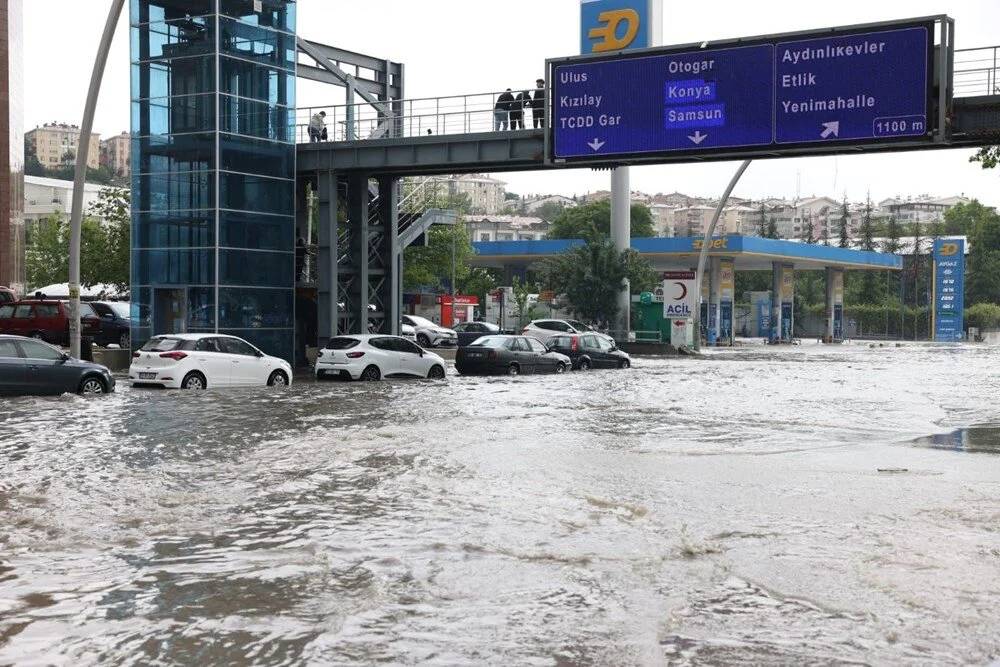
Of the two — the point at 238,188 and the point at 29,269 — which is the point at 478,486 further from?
the point at 29,269

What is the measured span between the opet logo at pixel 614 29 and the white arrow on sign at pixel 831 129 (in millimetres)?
30818

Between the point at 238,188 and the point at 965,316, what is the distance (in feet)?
260

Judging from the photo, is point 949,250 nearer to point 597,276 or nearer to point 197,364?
point 597,276

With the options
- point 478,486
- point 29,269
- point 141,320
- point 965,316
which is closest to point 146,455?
point 478,486

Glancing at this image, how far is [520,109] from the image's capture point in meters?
31.1

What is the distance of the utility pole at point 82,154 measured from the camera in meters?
21.7

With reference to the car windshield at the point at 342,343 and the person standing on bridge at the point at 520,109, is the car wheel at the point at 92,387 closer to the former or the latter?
the car windshield at the point at 342,343

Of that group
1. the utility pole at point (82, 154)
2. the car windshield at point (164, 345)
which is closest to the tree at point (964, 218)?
the car windshield at point (164, 345)

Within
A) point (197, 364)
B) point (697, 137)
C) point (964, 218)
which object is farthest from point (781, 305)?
point (964, 218)

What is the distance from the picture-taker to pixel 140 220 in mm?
33625

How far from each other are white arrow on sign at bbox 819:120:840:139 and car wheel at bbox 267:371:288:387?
13770 millimetres

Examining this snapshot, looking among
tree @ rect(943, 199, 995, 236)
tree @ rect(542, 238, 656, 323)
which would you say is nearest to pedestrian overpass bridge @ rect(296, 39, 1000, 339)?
tree @ rect(542, 238, 656, 323)

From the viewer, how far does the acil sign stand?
181ft

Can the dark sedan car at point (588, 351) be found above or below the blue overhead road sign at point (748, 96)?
below
